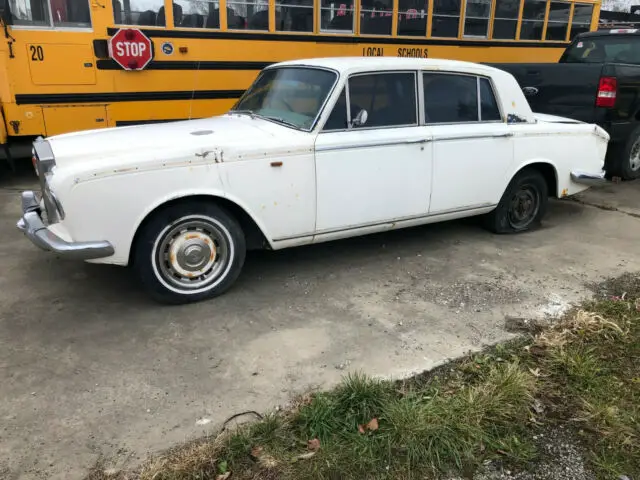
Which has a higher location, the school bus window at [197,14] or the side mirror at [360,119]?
the school bus window at [197,14]

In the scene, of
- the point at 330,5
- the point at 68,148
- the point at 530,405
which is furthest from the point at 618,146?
the point at 68,148

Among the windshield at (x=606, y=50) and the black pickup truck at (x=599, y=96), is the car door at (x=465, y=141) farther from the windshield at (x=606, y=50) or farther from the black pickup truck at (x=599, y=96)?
the windshield at (x=606, y=50)

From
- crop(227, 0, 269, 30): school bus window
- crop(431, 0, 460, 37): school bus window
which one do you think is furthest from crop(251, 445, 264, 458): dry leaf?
crop(431, 0, 460, 37): school bus window

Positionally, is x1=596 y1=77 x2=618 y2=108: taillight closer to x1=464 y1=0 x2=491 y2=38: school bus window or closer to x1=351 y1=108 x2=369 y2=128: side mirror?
x1=464 y1=0 x2=491 y2=38: school bus window

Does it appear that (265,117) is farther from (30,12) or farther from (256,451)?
(30,12)

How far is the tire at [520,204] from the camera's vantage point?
529 centimetres

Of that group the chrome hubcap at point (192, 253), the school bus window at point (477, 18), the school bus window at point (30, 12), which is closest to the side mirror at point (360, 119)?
the chrome hubcap at point (192, 253)

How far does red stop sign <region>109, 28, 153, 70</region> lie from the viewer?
6.69 m

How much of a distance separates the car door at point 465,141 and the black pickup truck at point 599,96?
2.54 meters

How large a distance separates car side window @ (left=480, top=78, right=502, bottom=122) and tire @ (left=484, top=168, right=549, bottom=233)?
2.13 feet

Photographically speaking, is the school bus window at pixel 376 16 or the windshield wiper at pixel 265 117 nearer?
the windshield wiper at pixel 265 117

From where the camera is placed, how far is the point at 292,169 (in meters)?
3.95

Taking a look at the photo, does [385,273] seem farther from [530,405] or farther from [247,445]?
[247,445]

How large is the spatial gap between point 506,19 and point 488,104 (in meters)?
5.29
